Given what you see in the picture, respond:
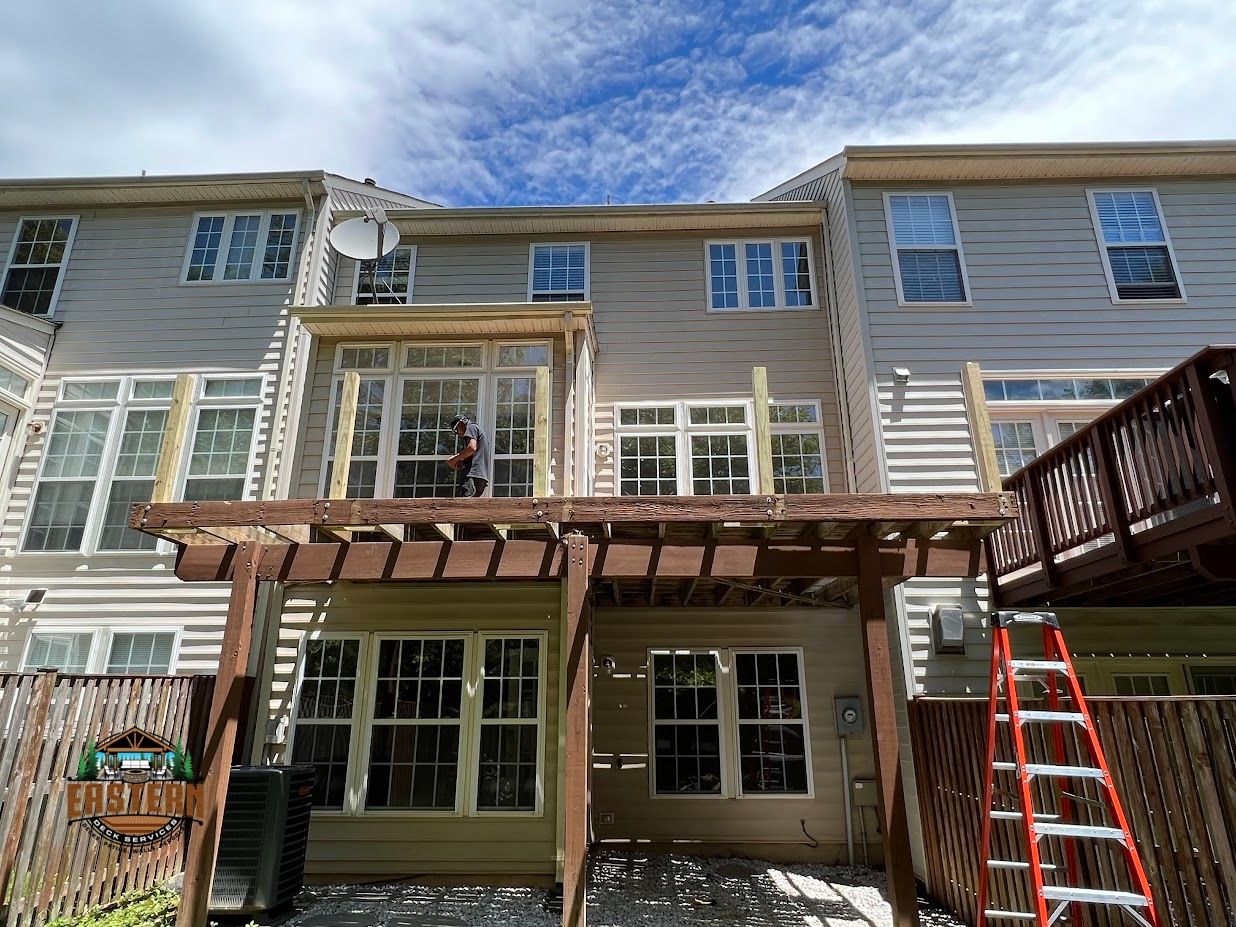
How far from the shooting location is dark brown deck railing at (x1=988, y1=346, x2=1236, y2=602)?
4.25 metres

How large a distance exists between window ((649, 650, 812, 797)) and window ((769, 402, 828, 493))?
210 cm

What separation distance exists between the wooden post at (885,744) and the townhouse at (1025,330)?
5.92 feet

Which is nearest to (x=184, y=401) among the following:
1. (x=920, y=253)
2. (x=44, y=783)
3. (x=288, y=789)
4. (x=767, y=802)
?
(x=44, y=783)

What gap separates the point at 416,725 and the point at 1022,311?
875cm

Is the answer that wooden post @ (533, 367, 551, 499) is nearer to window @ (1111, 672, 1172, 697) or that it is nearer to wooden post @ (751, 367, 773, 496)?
wooden post @ (751, 367, 773, 496)

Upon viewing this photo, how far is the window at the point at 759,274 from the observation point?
9312 millimetres

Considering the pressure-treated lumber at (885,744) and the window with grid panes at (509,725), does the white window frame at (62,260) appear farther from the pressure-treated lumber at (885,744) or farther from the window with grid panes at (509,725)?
the pressure-treated lumber at (885,744)

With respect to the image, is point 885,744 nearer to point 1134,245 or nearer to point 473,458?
point 473,458

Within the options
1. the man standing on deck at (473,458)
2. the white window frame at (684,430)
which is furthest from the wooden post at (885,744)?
the man standing on deck at (473,458)

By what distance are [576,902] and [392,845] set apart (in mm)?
3528

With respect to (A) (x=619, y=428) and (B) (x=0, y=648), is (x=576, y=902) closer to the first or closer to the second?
(A) (x=619, y=428)

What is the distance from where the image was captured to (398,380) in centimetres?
827

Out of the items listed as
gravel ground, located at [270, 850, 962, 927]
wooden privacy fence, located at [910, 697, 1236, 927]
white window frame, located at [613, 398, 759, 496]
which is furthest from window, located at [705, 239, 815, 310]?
gravel ground, located at [270, 850, 962, 927]

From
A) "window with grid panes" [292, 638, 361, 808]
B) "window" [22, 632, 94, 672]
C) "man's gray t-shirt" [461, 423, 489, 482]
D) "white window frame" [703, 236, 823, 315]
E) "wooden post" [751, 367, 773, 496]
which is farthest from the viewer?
"white window frame" [703, 236, 823, 315]
